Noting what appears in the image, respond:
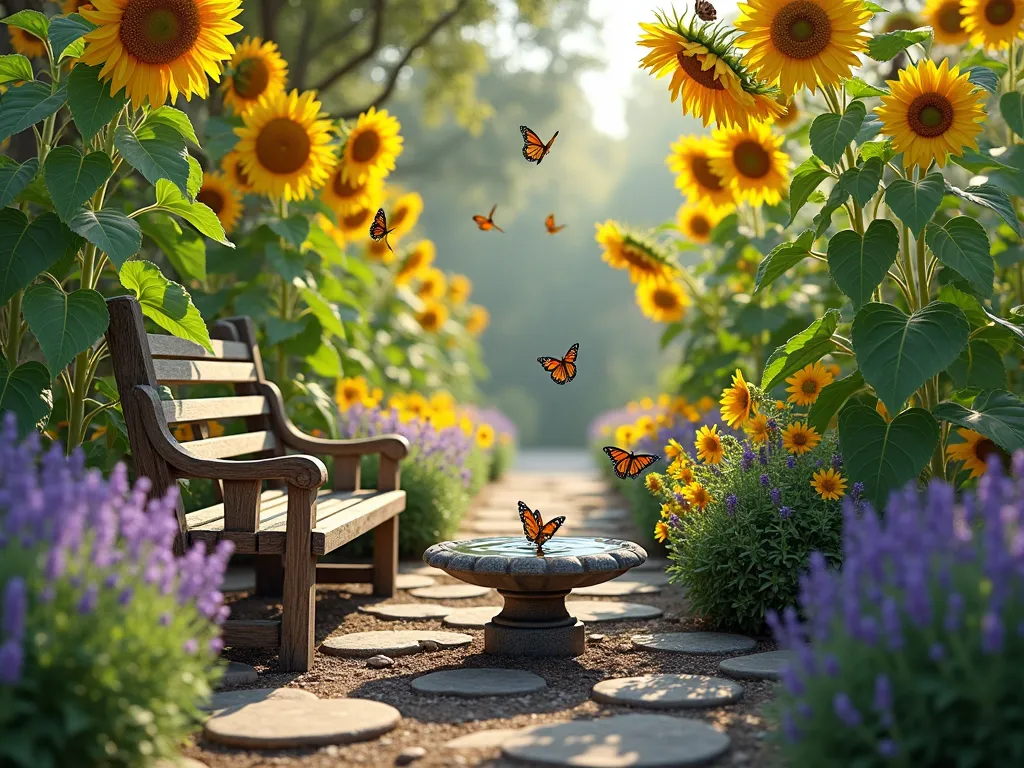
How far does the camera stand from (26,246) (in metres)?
3.34

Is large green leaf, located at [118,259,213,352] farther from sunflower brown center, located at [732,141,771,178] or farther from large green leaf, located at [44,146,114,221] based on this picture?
sunflower brown center, located at [732,141,771,178]

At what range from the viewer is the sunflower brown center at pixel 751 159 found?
15.8ft

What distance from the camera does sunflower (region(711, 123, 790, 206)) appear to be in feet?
15.7

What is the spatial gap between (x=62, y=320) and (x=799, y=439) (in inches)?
110

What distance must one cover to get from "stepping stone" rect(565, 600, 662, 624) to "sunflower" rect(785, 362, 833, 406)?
115cm

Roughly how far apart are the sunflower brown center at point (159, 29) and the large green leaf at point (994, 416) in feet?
9.80

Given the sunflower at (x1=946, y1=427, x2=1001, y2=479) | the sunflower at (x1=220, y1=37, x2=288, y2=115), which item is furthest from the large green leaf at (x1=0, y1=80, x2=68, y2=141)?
the sunflower at (x1=946, y1=427, x2=1001, y2=479)

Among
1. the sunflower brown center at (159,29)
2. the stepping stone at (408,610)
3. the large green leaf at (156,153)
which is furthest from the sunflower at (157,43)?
the stepping stone at (408,610)

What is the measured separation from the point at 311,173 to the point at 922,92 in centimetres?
286

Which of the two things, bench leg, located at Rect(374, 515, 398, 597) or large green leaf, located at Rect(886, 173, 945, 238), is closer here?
large green leaf, located at Rect(886, 173, 945, 238)

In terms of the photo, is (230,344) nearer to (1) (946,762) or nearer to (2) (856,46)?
(2) (856,46)

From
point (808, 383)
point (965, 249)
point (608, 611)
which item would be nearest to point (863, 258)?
point (965, 249)

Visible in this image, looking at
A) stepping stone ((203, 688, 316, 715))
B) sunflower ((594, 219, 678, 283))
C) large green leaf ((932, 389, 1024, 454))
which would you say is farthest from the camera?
sunflower ((594, 219, 678, 283))

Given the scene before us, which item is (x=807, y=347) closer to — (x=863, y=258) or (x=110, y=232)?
(x=863, y=258)
